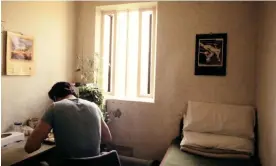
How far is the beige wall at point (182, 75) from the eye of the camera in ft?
7.87

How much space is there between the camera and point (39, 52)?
246cm

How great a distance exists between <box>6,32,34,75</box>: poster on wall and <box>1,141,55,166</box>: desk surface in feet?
2.30

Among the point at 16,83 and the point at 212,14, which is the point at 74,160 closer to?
the point at 16,83

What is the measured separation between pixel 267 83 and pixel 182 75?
91cm

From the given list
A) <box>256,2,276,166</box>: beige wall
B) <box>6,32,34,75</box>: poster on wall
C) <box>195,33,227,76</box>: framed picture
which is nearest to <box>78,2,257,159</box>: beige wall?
A: <box>195,33,227,76</box>: framed picture

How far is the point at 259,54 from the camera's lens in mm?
2221

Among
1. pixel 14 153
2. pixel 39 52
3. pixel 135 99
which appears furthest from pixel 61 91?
pixel 135 99

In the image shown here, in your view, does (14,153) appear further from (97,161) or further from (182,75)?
(182,75)

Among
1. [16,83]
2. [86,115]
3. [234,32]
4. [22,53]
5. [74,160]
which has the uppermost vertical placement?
[234,32]

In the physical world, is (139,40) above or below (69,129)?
above

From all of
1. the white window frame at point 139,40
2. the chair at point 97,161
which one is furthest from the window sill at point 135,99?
the chair at point 97,161

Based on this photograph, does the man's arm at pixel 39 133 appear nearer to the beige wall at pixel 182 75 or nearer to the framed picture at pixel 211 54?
the beige wall at pixel 182 75

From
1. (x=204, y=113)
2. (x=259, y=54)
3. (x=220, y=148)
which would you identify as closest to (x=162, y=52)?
(x=204, y=113)

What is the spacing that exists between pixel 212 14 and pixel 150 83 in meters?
1.14
